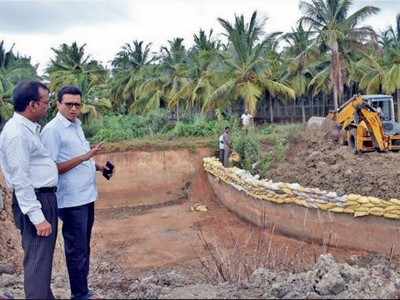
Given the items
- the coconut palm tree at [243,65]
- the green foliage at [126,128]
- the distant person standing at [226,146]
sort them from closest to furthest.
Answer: the distant person standing at [226,146] → the green foliage at [126,128] → the coconut palm tree at [243,65]

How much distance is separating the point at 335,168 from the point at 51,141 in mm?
9497

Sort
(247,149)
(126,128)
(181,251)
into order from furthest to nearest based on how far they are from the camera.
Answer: (126,128) → (247,149) → (181,251)

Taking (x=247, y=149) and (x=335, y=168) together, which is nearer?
(x=335, y=168)

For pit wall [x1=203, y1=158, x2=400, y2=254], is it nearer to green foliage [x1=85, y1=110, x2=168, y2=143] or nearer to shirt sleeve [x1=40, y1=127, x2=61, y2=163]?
shirt sleeve [x1=40, y1=127, x2=61, y2=163]

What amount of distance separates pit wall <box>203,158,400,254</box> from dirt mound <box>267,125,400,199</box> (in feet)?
3.97

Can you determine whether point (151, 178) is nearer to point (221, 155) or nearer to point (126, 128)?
point (221, 155)

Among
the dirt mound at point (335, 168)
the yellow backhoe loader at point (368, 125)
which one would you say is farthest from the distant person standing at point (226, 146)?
the yellow backhoe loader at point (368, 125)

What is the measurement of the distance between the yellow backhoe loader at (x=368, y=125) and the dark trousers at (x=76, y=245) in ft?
34.6

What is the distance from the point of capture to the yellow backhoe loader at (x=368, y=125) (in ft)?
41.5

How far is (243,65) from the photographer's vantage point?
22.4 m

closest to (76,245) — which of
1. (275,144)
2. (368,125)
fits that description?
(368,125)

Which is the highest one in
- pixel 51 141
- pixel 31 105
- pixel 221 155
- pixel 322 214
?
pixel 31 105

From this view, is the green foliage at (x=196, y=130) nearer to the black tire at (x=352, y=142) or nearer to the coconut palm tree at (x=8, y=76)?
the black tire at (x=352, y=142)

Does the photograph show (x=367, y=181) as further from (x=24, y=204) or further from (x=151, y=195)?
(x=24, y=204)
